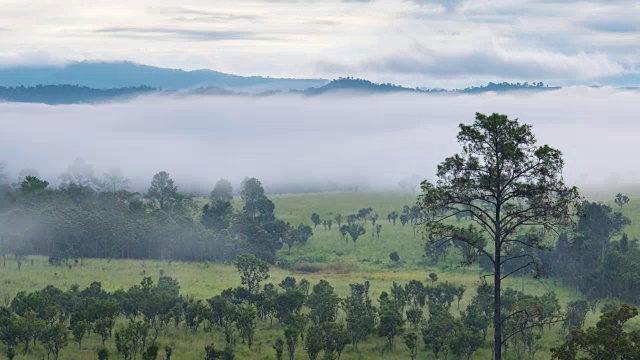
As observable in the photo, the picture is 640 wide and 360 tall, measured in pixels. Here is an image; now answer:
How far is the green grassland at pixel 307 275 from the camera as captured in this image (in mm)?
60906

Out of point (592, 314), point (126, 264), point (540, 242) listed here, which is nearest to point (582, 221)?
point (592, 314)

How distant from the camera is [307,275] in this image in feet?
357

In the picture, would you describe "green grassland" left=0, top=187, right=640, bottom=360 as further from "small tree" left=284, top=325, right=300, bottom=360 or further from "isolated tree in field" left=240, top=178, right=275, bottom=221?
"isolated tree in field" left=240, top=178, right=275, bottom=221

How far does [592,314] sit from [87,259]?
7822 cm

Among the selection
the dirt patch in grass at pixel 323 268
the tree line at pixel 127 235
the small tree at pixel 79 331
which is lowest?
the dirt patch in grass at pixel 323 268

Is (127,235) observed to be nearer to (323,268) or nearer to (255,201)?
(323,268)

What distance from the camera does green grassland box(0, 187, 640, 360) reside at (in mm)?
60906

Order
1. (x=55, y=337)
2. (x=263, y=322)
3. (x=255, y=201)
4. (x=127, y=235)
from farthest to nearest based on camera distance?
(x=255, y=201) < (x=127, y=235) < (x=263, y=322) < (x=55, y=337)

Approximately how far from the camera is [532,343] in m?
60.5

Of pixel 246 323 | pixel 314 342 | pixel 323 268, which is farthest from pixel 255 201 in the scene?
pixel 314 342

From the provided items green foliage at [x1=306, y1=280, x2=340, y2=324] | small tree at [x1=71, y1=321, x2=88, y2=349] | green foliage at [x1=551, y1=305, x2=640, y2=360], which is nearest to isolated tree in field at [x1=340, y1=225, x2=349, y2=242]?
green foliage at [x1=306, y1=280, x2=340, y2=324]

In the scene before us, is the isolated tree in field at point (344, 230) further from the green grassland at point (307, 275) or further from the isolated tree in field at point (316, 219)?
the isolated tree in field at point (316, 219)

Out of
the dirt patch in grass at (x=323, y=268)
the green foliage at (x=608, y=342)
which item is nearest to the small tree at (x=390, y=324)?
the green foliage at (x=608, y=342)

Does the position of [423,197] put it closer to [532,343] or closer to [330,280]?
[532,343]
